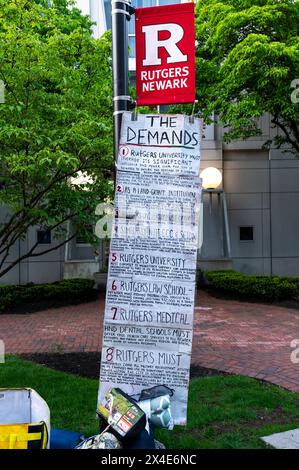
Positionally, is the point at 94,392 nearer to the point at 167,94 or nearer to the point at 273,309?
the point at 167,94

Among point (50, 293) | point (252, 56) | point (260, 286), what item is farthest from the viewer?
point (50, 293)

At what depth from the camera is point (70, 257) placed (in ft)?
49.5

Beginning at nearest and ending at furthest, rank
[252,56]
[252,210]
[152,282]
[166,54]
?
[152,282] → [166,54] → [252,56] → [252,210]

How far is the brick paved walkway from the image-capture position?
20.9 ft

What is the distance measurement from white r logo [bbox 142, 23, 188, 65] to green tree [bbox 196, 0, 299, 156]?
20.0 ft

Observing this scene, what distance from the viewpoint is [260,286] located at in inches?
479

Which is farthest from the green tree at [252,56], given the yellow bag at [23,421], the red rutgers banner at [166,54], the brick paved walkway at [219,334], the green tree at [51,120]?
the yellow bag at [23,421]

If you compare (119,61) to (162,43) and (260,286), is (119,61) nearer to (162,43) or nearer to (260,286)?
(162,43)

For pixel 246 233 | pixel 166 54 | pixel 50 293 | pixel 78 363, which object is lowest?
pixel 78 363

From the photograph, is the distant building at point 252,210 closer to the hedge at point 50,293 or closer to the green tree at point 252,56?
the hedge at point 50,293

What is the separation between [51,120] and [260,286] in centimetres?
856

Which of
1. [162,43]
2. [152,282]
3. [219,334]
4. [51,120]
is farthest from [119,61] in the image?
[219,334]

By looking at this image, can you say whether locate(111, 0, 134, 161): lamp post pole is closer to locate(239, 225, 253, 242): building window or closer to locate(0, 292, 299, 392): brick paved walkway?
locate(0, 292, 299, 392): brick paved walkway
